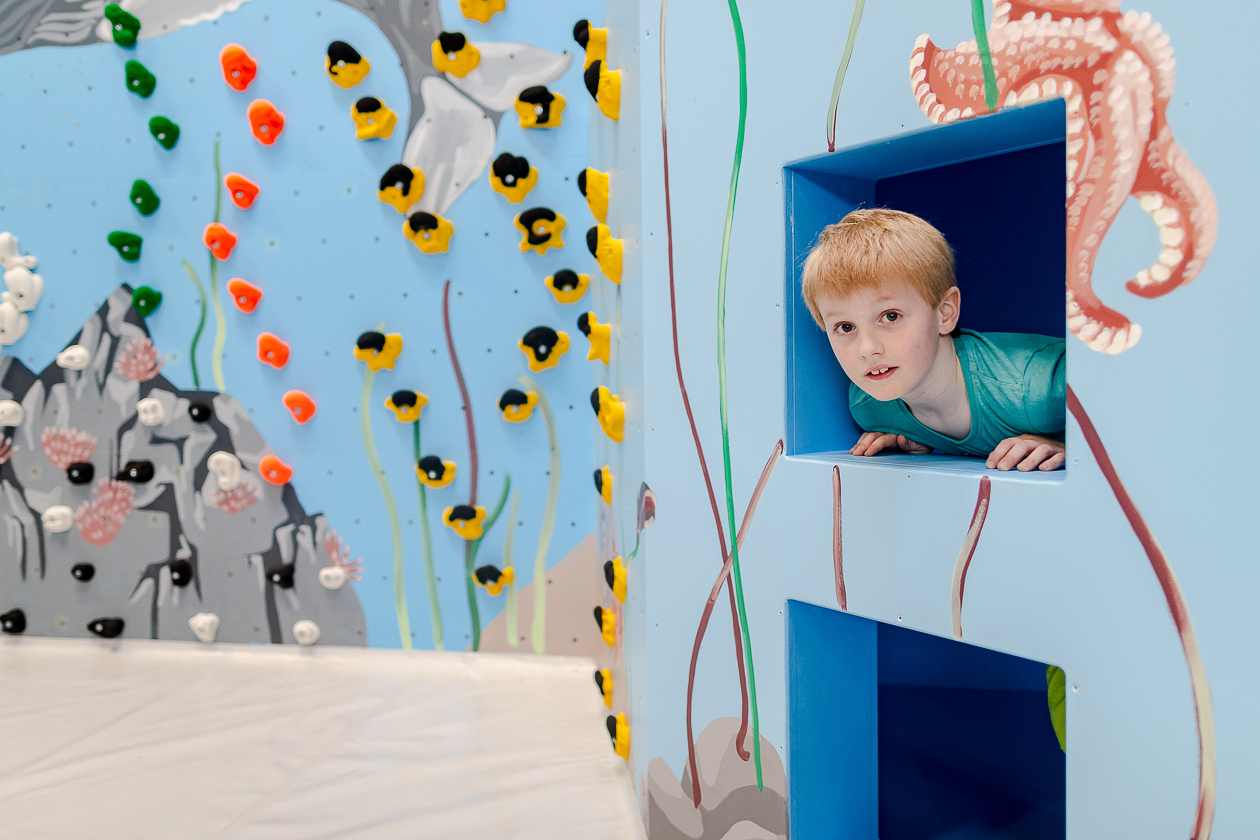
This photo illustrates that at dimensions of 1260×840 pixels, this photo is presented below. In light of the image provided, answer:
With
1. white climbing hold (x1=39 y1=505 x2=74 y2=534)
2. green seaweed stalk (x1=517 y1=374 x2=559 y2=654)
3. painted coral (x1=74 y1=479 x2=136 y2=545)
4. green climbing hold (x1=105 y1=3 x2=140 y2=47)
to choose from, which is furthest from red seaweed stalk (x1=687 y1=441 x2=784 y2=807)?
green climbing hold (x1=105 y1=3 x2=140 y2=47)

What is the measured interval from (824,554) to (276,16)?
8.41ft

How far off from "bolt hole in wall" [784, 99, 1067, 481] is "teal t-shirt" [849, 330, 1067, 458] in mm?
53

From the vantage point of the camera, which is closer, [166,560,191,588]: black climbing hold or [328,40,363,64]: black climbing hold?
[328,40,363,64]: black climbing hold

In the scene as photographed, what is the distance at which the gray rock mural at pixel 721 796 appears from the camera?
53.4 inches

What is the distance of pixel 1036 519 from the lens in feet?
3.20

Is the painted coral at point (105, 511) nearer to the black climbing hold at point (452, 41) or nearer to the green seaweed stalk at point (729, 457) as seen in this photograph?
the black climbing hold at point (452, 41)

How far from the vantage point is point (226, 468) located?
2617 millimetres

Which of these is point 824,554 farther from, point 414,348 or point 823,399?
point 414,348

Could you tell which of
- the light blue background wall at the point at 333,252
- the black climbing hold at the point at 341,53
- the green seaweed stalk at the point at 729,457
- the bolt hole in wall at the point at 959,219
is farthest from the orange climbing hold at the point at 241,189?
the bolt hole in wall at the point at 959,219

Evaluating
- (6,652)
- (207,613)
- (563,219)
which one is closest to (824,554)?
(563,219)

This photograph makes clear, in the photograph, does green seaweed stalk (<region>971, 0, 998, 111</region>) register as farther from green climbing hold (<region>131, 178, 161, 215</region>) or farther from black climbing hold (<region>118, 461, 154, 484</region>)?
black climbing hold (<region>118, 461, 154, 484</region>)

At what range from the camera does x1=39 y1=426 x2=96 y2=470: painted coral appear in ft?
8.96

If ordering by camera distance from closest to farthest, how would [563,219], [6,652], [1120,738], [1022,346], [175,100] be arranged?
[1120,738], [1022,346], [563,219], [175,100], [6,652]

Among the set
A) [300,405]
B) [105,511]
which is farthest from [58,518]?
[300,405]
